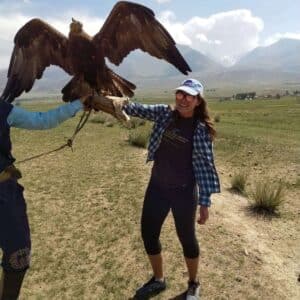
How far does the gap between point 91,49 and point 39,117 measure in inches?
52.1

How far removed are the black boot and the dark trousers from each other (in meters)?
0.07

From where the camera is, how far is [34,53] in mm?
4691

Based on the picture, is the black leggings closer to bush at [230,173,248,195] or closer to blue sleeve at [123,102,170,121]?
blue sleeve at [123,102,170,121]

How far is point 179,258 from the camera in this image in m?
6.01

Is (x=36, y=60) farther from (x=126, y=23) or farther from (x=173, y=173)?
(x=173, y=173)

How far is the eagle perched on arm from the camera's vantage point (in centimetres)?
448

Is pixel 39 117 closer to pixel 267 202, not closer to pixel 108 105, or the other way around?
pixel 108 105

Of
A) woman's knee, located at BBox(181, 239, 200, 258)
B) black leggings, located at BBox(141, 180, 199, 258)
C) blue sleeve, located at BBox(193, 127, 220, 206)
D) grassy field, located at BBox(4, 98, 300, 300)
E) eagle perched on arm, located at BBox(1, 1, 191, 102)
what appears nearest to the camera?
blue sleeve, located at BBox(193, 127, 220, 206)

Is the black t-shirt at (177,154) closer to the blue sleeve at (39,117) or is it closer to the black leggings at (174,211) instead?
the black leggings at (174,211)

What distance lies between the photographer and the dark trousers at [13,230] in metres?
3.54

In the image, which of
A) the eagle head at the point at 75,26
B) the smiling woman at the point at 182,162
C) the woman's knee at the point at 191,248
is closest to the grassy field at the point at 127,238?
the woman's knee at the point at 191,248

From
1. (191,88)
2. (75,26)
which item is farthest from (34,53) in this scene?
(191,88)

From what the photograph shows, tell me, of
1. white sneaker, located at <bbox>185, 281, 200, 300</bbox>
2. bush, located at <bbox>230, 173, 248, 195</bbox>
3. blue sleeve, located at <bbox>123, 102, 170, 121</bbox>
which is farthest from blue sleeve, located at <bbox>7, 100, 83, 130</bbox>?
bush, located at <bbox>230, 173, 248, 195</bbox>

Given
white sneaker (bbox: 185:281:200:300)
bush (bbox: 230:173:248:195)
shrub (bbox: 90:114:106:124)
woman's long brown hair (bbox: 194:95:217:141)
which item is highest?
woman's long brown hair (bbox: 194:95:217:141)
